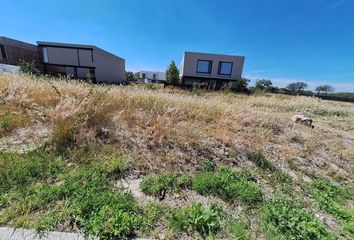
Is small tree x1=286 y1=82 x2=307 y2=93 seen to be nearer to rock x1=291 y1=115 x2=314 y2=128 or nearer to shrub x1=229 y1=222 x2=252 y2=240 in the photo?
rock x1=291 y1=115 x2=314 y2=128

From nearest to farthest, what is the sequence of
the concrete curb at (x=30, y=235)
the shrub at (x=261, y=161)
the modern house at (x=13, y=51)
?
the concrete curb at (x=30, y=235) → the shrub at (x=261, y=161) → the modern house at (x=13, y=51)

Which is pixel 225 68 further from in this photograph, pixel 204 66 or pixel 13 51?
pixel 13 51

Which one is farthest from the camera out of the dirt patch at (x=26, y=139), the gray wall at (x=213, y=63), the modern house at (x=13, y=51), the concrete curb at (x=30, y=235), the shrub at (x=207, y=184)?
the gray wall at (x=213, y=63)

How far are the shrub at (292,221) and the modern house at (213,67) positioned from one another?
2325cm

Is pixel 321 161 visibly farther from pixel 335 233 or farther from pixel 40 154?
pixel 40 154

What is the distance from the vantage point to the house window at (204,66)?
2514cm

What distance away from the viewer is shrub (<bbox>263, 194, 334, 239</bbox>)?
189 cm

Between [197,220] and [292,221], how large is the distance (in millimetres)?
1021

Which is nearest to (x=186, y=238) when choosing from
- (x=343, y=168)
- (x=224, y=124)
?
(x=224, y=124)

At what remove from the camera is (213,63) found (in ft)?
82.1

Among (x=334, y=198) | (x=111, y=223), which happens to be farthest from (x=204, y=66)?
(x=111, y=223)

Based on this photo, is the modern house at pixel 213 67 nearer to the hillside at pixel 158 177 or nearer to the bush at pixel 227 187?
the hillside at pixel 158 177

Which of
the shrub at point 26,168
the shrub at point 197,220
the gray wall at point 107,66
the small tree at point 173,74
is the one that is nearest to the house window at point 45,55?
the gray wall at point 107,66

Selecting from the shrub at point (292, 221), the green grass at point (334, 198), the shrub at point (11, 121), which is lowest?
the green grass at point (334, 198)
